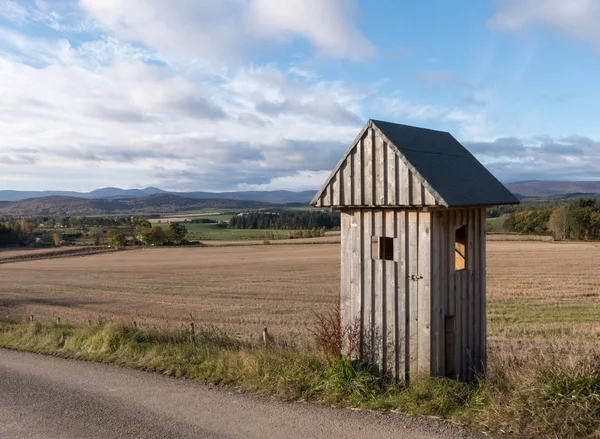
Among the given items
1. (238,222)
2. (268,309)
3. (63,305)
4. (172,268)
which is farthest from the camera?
(238,222)

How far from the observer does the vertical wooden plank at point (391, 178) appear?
6.95 metres

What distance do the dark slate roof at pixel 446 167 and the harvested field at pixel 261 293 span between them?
5.46 meters

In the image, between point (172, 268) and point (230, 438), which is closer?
point (230, 438)

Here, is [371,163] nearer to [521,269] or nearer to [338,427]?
[338,427]

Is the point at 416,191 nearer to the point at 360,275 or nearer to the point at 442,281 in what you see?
the point at 442,281

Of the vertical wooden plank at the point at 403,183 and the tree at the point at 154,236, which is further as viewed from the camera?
the tree at the point at 154,236

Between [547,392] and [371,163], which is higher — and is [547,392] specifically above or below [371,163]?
below

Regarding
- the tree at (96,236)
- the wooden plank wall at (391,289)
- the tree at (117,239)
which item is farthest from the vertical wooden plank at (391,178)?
the tree at (96,236)

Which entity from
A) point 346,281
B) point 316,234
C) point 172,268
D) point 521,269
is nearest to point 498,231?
point 316,234

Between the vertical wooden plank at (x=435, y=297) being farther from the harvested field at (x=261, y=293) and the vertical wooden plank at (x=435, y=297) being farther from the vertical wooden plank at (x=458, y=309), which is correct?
the harvested field at (x=261, y=293)

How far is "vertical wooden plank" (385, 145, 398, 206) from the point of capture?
274 inches

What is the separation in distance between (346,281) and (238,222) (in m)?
126

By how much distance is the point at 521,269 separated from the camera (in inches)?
1582

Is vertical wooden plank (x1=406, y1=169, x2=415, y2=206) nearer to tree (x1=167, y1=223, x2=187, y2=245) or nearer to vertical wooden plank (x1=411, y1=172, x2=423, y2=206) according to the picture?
vertical wooden plank (x1=411, y1=172, x2=423, y2=206)
